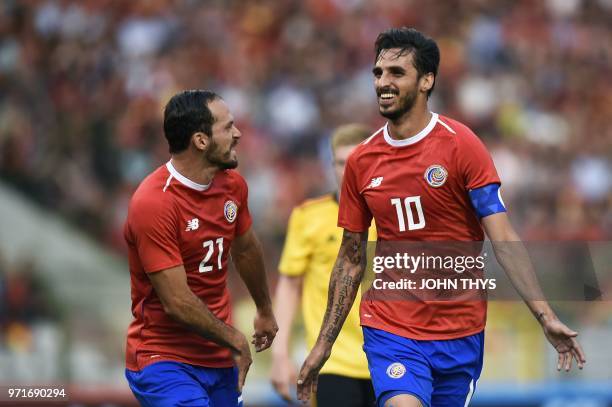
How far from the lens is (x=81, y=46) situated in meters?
15.3

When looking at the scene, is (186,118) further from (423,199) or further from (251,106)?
(251,106)

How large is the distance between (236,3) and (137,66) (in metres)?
1.86

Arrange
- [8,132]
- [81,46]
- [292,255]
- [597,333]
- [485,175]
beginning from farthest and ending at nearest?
[81,46]
[8,132]
[597,333]
[292,255]
[485,175]

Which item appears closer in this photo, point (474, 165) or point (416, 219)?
point (474, 165)

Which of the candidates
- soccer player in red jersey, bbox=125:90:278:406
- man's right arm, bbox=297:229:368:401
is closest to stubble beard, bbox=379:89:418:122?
man's right arm, bbox=297:229:368:401

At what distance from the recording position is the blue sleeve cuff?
607 cm

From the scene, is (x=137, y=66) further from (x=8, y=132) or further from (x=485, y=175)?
(x=485, y=175)

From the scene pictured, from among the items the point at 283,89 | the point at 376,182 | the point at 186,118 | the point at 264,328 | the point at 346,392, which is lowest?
the point at 346,392

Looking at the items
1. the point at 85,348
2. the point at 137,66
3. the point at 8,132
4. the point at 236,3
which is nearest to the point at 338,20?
the point at 236,3

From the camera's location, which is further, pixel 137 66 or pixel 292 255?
pixel 137 66

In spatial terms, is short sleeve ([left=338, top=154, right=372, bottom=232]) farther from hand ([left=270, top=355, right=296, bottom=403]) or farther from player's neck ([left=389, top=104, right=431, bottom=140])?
hand ([left=270, top=355, right=296, bottom=403])

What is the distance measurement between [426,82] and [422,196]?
612 mm

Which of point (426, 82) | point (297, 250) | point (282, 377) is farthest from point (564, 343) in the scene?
point (282, 377)

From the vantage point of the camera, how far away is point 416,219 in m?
6.29
